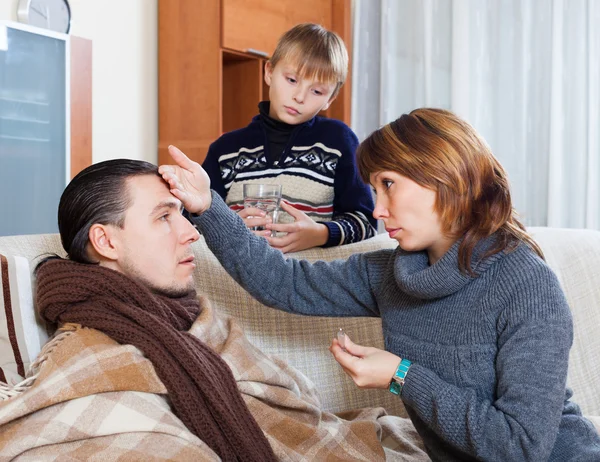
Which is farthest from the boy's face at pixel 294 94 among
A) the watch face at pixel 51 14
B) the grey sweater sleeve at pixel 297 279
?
the watch face at pixel 51 14

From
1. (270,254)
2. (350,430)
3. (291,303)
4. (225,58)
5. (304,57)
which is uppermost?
(225,58)

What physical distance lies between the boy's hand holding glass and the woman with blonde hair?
268mm

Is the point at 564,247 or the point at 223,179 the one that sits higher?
the point at 223,179

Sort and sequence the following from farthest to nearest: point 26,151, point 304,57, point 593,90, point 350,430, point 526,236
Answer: point 593,90
point 26,151
point 304,57
point 350,430
point 526,236

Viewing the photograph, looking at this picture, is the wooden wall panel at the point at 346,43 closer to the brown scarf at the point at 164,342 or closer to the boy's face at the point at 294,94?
the boy's face at the point at 294,94

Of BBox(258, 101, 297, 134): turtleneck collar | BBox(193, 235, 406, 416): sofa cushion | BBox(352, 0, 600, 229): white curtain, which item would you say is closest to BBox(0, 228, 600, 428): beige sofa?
BBox(193, 235, 406, 416): sofa cushion

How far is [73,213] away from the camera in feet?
4.57

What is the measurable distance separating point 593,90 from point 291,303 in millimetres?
2412

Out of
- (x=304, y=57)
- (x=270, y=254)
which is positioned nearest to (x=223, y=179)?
(x=304, y=57)

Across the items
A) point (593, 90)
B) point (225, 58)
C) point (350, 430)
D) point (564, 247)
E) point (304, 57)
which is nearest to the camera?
point (350, 430)

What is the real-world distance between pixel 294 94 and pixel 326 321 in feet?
1.98

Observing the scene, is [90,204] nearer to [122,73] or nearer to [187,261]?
[187,261]

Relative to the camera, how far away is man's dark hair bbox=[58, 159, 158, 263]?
1383 mm

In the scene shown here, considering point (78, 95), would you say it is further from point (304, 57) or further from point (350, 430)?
point (350, 430)
